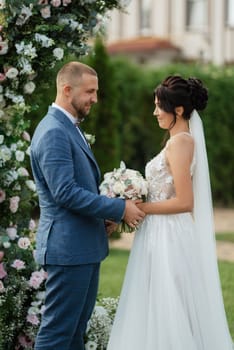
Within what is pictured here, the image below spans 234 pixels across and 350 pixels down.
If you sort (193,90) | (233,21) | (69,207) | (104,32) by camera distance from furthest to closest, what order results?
(233,21) < (104,32) < (193,90) < (69,207)

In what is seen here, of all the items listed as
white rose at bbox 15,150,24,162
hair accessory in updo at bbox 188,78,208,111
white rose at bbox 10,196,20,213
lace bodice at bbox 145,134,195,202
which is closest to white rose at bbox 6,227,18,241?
white rose at bbox 10,196,20,213

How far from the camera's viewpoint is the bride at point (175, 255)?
Answer: 192 inches

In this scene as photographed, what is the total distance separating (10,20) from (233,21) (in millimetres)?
22913

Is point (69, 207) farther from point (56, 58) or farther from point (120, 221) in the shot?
point (56, 58)

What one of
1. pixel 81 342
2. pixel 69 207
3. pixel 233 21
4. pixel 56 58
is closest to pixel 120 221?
pixel 69 207

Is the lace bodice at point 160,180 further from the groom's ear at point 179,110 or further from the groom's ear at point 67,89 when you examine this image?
the groom's ear at point 67,89

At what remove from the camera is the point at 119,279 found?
29.1 feet

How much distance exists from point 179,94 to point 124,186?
2.02ft

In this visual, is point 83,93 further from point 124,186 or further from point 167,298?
point 167,298

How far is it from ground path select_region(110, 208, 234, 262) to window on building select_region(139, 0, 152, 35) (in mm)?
13839

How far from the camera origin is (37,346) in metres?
4.70

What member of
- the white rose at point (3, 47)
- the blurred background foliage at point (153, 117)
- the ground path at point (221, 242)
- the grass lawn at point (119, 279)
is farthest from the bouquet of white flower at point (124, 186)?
the blurred background foliage at point (153, 117)

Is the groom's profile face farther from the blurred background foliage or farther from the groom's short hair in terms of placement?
the blurred background foliage

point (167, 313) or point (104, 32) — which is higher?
point (104, 32)
